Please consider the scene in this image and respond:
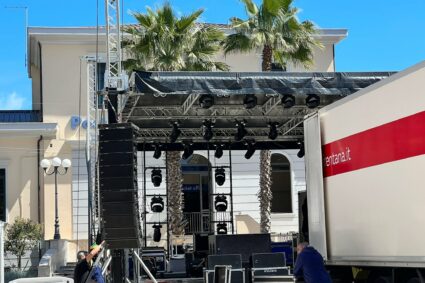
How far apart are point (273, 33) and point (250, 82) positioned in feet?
39.6

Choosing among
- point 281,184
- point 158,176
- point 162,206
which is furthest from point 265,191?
point 281,184

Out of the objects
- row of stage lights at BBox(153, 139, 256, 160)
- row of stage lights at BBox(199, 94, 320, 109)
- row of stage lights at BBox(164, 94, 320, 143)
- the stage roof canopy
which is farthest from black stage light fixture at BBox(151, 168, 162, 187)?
row of stage lights at BBox(199, 94, 320, 109)

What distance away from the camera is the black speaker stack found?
41.2ft

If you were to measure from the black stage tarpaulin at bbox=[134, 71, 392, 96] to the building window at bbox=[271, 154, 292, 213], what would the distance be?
19118 mm

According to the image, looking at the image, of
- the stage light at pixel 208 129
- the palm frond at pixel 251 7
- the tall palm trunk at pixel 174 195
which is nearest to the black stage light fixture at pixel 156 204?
the tall palm trunk at pixel 174 195

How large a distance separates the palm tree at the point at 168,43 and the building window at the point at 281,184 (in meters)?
8.02

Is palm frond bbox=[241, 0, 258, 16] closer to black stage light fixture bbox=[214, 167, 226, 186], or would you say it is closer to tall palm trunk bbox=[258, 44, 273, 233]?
tall palm trunk bbox=[258, 44, 273, 233]

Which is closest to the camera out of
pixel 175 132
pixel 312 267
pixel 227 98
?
pixel 312 267

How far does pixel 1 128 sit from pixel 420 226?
81.5 ft

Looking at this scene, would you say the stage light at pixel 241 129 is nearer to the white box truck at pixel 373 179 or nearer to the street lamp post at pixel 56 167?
the white box truck at pixel 373 179

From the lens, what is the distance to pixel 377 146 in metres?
11.1

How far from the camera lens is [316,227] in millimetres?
13492

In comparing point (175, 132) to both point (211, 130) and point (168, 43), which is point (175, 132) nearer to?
point (211, 130)

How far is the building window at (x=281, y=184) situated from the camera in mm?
34406
